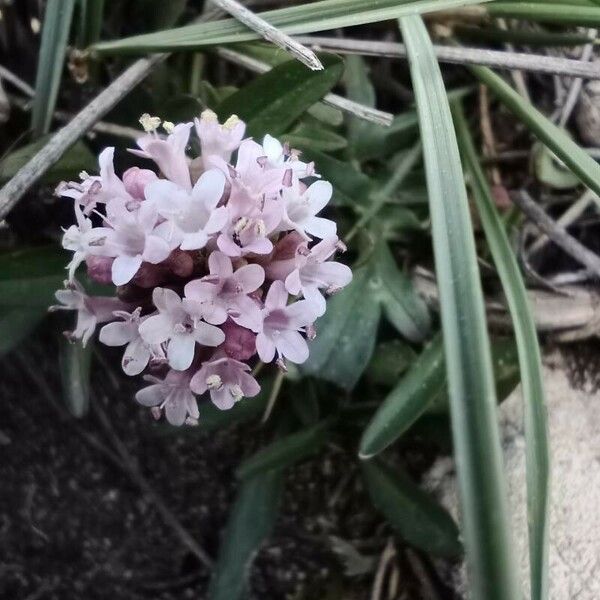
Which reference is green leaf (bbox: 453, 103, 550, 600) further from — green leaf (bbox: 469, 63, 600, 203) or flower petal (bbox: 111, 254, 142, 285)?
flower petal (bbox: 111, 254, 142, 285)

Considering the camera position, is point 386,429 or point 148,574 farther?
point 148,574

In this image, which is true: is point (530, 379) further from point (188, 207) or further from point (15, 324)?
point (15, 324)

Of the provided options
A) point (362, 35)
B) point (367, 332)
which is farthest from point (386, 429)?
point (362, 35)

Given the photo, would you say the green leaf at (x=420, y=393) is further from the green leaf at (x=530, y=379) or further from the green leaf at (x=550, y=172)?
the green leaf at (x=550, y=172)

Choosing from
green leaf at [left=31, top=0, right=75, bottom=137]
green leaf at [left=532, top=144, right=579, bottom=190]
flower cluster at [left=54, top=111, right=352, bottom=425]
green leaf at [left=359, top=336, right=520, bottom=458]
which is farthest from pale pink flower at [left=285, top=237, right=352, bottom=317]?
green leaf at [left=532, top=144, right=579, bottom=190]

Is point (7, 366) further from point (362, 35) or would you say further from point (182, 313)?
point (362, 35)

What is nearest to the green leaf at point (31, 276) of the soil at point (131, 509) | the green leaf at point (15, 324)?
the green leaf at point (15, 324)
